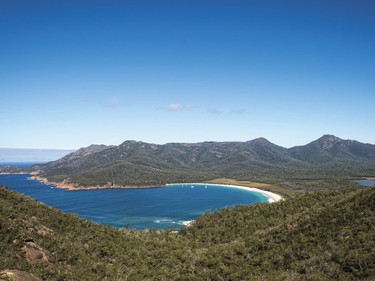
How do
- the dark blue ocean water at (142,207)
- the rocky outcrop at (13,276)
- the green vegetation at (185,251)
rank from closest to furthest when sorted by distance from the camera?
the rocky outcrop at (13,276) < the green vegetation at (185,251) < the dark blue ocean water at (142,207)

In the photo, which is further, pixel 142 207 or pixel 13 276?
pixel 142 207

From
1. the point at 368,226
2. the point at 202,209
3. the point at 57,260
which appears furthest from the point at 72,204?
the point at 368,226

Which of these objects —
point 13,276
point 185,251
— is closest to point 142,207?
point 185,251

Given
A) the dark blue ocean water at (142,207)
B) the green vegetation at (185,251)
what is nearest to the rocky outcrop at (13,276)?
the green vegetation at (185,251)

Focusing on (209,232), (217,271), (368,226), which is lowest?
(209,232)

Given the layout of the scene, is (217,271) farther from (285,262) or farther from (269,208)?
(269,208)

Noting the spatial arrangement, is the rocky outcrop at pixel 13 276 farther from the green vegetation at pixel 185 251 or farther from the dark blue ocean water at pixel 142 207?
the dark blue ocean water at pixel 142 207

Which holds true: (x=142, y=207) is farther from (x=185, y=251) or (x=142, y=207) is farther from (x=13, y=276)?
(x=13, y=276)

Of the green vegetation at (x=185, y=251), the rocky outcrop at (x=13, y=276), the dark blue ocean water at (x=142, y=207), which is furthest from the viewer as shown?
the dark blue ocean water at (x=142, y=207)
